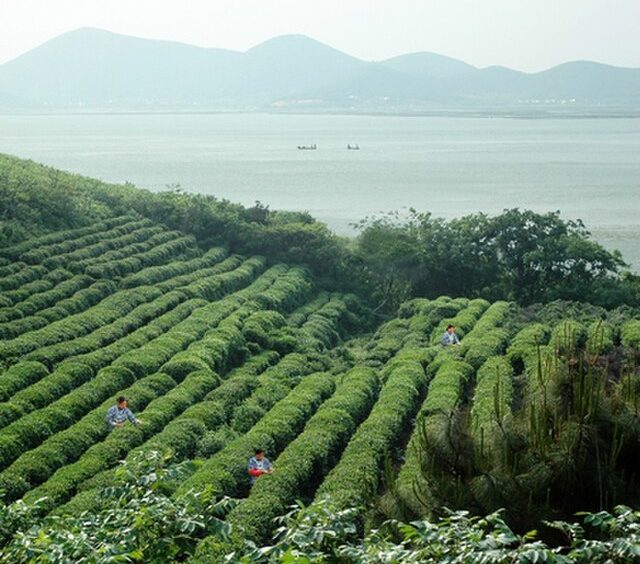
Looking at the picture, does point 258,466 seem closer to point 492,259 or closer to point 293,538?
point 293,538

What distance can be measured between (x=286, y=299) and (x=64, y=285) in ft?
36.0

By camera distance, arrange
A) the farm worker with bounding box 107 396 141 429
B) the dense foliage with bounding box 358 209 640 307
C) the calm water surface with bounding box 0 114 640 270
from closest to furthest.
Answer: the farm worker with bounding box 107 396 141 429 → the dense foliage with bounding box 358 209 640 307 → the calm water surface with bounding box 0 114 640 270

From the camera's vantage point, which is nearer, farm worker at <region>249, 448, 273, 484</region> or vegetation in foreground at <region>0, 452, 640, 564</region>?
vegetation in foreground at <region>0, 452, 640, 564</region>

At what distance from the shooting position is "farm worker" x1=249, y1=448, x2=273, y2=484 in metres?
21.7

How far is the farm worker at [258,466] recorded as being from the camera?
21734mm

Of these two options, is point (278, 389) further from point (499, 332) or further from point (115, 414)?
point (499, 332)

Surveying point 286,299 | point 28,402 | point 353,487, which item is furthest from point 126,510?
point 286,299

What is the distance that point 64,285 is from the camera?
127ft

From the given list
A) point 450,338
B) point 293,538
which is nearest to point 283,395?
point 450,338

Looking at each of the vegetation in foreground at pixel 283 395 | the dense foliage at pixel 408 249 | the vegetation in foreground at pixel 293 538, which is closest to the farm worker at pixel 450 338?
the vegetation in foreground at pixel 283 395

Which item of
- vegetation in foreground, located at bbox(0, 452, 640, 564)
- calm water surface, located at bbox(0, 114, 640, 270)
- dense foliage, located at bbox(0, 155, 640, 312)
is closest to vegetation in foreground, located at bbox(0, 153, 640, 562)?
vegetation in foreground, located at bbox(0, 452, 640, 564)

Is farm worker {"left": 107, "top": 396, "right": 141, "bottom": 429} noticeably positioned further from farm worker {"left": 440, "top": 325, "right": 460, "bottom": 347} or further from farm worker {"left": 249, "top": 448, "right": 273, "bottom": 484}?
farm worker {"left": 440, "top": 325, "right": 460, "bottom": 347}

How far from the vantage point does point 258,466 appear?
21844mm

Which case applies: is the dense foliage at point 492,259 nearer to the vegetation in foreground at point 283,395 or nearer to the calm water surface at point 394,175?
the vegetation in foreground at point 283,395
